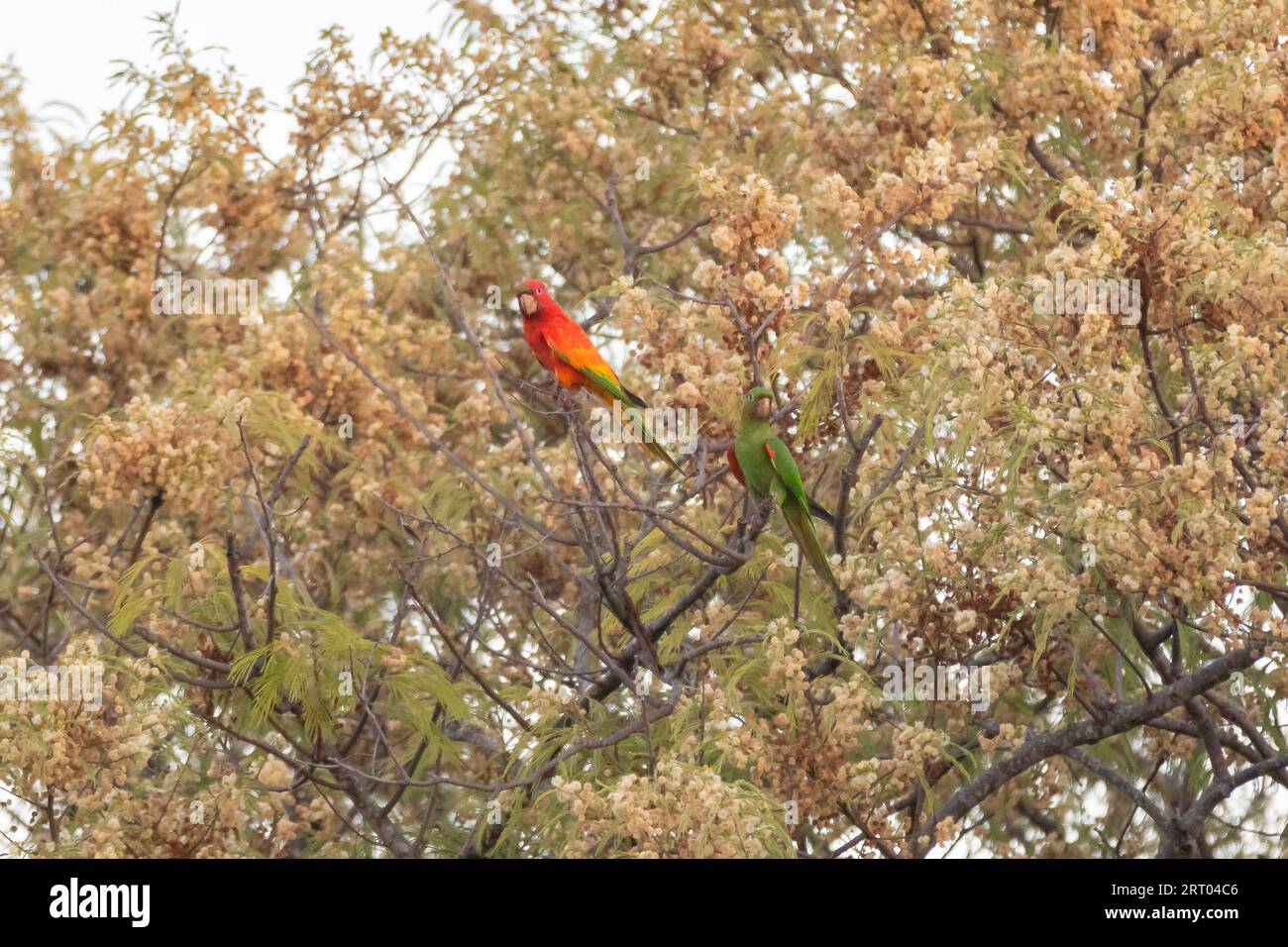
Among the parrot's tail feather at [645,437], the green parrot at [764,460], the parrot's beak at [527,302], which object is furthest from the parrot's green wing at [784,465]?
the parrot's beak at [527,302]

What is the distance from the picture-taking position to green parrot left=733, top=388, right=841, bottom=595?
6.65 m

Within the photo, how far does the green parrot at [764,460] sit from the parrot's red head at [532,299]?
1.63m

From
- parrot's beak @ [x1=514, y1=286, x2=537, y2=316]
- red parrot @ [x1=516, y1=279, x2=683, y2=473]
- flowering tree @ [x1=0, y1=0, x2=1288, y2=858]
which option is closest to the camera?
flowering tree @ [x1=0, y1=0, x2=1288, y2=858]

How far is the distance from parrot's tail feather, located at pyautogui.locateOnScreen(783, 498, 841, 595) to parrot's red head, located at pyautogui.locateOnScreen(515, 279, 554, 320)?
1.77m

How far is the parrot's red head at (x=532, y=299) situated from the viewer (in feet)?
26.5

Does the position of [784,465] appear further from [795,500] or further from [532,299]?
[532,299]

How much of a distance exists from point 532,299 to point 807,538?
1.90 metres

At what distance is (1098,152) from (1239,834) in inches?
139

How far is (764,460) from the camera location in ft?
22.0

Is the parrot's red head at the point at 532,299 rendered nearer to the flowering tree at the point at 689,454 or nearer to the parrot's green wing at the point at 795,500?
the flowering tree at the point at 689,454

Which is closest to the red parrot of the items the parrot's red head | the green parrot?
the parrot's red head

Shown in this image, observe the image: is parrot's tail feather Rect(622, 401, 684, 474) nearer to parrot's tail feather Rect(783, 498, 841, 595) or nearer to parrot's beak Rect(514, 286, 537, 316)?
parrot's tail feather Rect(783, 498, 841, 595)

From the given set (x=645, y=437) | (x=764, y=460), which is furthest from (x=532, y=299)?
(x=764, y=460)
